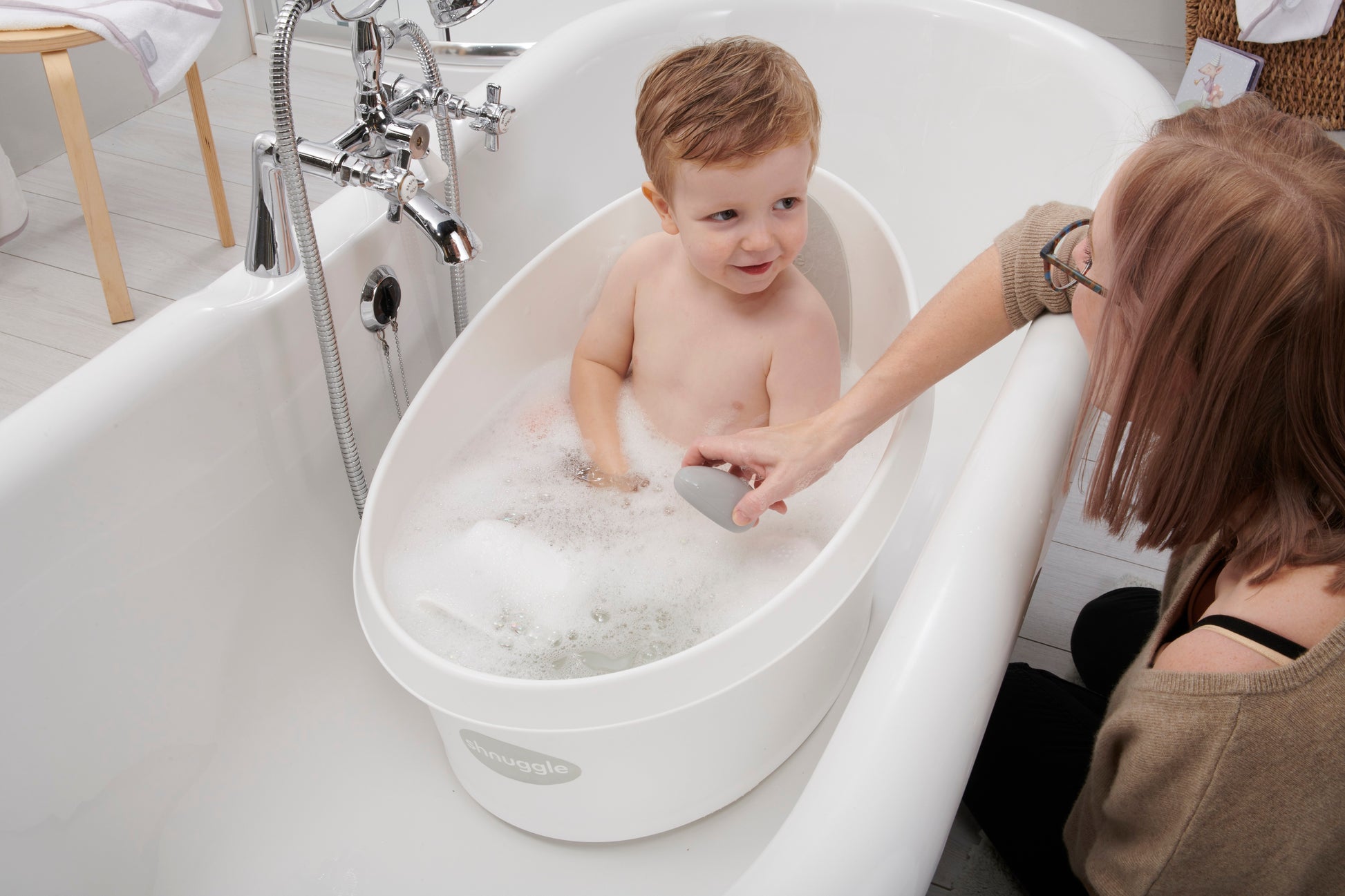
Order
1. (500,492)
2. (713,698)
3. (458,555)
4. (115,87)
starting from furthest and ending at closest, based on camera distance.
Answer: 1. (115,87)
2. (500,492)
3. (458,555)
4. (713,698)

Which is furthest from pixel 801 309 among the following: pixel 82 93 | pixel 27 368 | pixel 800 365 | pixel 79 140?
pixel 82 93

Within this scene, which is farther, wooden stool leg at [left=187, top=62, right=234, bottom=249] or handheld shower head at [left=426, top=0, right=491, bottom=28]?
wooden stool leg at [left=187, top=62, right=234, bottom=249]

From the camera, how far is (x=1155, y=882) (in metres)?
0.67

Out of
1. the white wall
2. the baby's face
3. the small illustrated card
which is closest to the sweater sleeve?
the baby's face

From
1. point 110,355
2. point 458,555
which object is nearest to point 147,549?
point 110,355

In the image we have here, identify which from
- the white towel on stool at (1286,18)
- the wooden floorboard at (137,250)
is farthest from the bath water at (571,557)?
the white towel on stool at (1286,18)

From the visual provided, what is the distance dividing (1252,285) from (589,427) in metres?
0.80

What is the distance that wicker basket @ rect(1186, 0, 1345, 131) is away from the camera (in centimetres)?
223

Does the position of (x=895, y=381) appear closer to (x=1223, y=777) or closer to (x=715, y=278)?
(x=715, y=278)

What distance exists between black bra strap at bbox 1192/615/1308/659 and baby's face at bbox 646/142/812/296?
587 millimetres

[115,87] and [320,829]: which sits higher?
[115,87]

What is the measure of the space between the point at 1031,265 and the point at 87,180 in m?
1.62

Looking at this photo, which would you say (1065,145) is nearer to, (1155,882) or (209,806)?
(1155,882)

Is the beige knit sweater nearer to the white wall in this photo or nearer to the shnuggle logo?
the shnuggle logo
